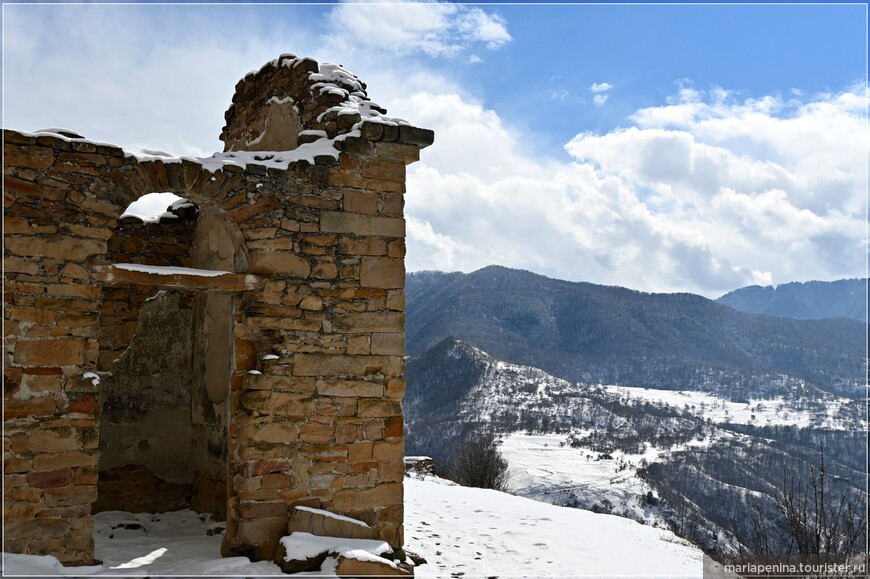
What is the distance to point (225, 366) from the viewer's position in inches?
278

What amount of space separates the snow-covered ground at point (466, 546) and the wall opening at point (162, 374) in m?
0.36

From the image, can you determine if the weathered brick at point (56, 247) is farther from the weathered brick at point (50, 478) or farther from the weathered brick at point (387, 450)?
the weathered brick at point (387, 450)

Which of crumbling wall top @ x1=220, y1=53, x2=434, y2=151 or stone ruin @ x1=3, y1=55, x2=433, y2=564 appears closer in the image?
stone ruin @ x1=3, y1=55, x2=433, y2=564

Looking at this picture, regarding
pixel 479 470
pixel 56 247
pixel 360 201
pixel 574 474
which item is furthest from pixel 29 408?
pixel 574 474

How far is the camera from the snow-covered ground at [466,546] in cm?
527

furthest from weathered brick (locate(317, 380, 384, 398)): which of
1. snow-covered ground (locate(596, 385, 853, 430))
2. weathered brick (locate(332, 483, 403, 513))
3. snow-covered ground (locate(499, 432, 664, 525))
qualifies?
snow-covered ground (locate(596, 385, 853, 430))

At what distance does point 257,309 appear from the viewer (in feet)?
18.4

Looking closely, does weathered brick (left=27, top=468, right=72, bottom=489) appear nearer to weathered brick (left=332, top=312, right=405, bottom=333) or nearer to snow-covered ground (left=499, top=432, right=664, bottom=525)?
weathered brick (left=332, top=312, right=405, bottom=333)

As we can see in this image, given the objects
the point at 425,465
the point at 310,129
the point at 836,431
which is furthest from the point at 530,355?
the point at 310,129

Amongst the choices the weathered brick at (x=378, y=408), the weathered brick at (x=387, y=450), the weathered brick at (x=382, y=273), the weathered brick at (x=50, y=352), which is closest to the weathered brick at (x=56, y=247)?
the weathered brick at (x=50, y=352)

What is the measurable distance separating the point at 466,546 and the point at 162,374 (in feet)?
12.6

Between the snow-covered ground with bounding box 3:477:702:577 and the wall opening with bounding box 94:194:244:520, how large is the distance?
355mm

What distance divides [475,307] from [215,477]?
5638 inches

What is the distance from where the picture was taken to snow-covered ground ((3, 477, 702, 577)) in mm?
5270
